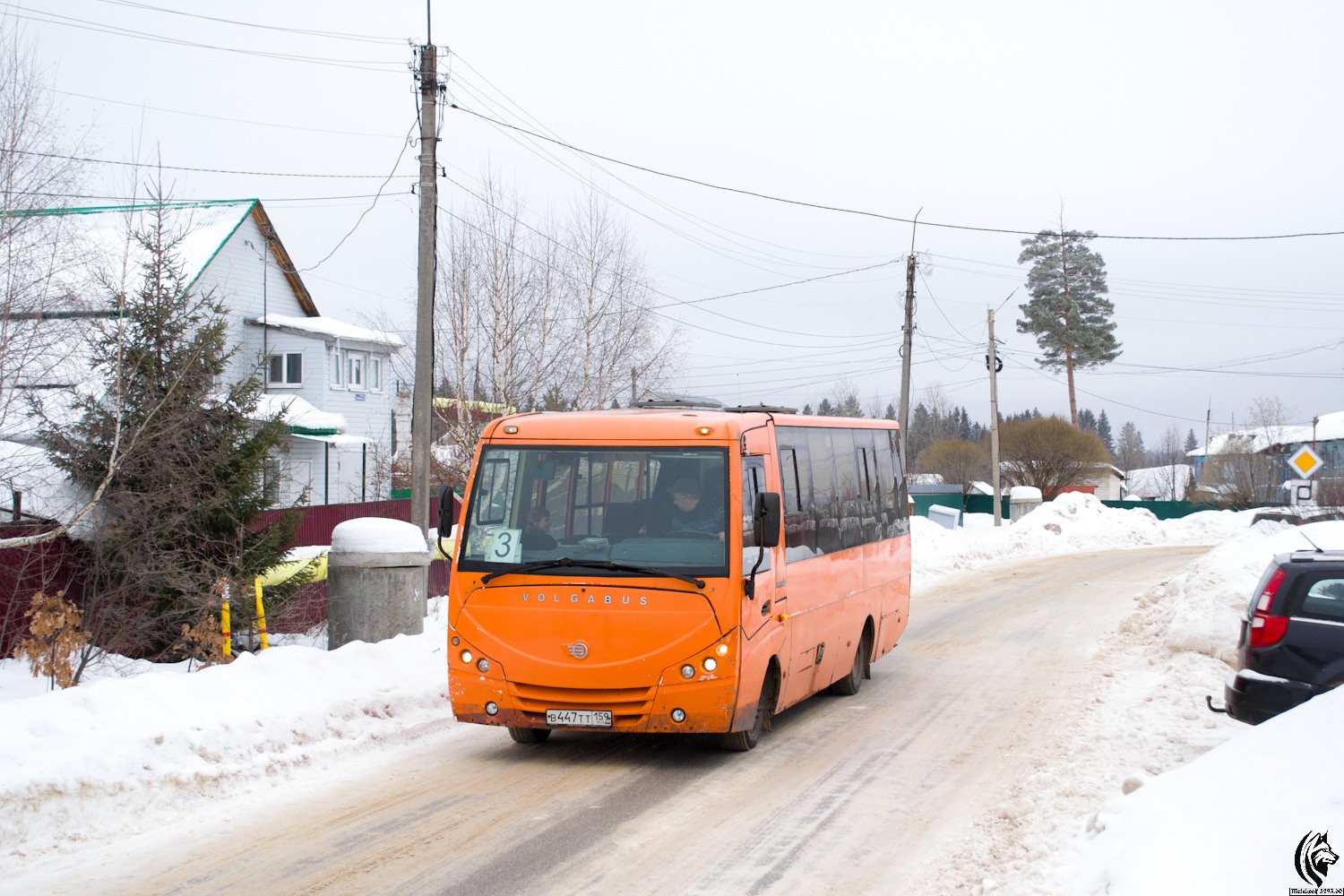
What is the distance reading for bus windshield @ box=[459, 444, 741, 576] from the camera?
8898 millimetres

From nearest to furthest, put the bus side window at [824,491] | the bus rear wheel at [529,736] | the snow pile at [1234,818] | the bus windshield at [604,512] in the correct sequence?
A: the snow pile at [1234,818] < the bus windshield at [604,512] < the bus rear wheel at [529,736] < the bus side window at [824,491]

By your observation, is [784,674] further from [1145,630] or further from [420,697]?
[1145,630]

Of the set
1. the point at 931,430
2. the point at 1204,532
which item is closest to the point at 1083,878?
the point at 1204,532

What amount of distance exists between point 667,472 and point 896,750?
294cm

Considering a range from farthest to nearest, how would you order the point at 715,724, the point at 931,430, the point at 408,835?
the point at 931,430 → the point at 715,724 → the point at 408,835

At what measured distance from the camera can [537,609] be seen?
28.9ft

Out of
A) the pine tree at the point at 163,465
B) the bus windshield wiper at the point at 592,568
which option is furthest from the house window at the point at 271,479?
the bus windshield wiper at the point at 592,568

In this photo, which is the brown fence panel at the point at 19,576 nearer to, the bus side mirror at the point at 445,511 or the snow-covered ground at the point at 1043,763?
the snow-covered ground at the point at 1043,763

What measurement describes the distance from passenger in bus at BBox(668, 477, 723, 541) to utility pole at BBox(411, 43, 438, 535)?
761 centimetres

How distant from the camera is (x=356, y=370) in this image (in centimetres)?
4206

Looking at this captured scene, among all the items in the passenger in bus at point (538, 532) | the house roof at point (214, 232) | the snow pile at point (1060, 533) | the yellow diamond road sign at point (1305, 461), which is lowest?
the snow pile at point (1060, 533)

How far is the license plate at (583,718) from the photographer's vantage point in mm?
8656

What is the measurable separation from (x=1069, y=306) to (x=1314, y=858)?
7112 centimetres

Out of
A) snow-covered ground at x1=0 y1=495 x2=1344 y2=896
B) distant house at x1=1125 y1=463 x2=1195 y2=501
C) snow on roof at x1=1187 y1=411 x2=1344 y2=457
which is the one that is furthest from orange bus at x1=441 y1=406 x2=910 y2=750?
distant house at x1=1125 y1=463 x2=1195 y2=501
